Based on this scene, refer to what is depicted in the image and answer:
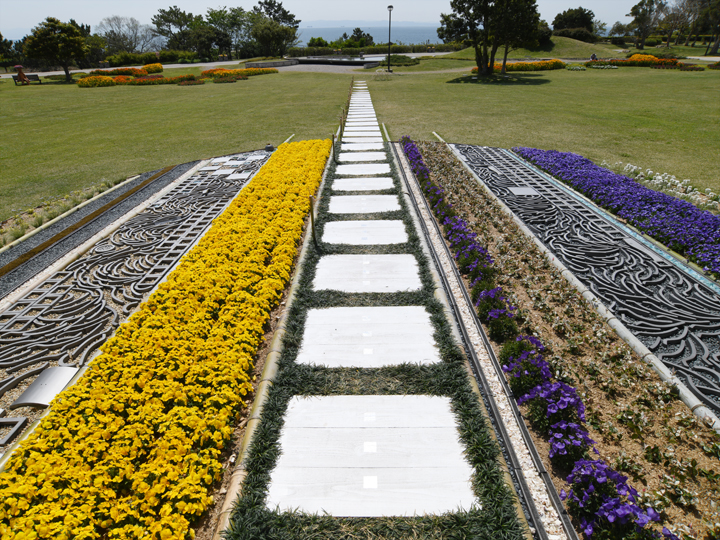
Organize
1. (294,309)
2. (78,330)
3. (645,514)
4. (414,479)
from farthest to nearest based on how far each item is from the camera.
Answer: (294,309)
(78,330)
(414,479)
(645,514)

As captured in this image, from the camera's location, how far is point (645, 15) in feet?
181

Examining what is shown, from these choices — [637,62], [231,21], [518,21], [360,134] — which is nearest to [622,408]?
[360,134]

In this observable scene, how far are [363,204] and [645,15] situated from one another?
72798 mm

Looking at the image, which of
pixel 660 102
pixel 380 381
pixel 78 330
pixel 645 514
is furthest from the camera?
pixel 660 102

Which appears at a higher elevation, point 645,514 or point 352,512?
point 645,514

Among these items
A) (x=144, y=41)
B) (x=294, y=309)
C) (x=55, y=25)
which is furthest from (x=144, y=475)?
(x=144, y=41)

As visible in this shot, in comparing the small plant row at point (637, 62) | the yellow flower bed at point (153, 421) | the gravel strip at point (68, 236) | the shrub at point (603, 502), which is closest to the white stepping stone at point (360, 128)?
the gravel strip at point (68, 236)

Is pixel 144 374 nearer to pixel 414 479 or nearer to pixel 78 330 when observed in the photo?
pixel 78 330

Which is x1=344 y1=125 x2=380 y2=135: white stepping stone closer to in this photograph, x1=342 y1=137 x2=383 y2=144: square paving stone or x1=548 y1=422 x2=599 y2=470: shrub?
x1=342 y1=137 x2=383 y2=144: square paving stone

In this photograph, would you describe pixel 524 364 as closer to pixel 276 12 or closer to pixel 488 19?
pixel 488 19

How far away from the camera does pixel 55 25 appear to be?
37.2m

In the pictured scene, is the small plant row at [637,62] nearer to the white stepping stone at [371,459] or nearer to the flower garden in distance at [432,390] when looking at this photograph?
the flower garden in distance at [432,390]

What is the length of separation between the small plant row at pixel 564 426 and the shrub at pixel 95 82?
4267 cm

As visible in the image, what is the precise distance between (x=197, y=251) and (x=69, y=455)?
3939 mm
